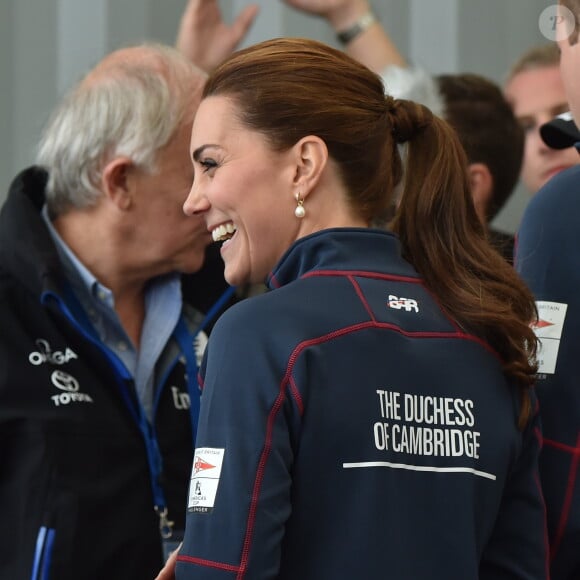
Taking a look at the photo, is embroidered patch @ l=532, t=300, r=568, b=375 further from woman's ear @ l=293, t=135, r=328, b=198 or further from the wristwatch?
the wristwatch

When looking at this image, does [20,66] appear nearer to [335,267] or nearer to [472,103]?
[472,103]

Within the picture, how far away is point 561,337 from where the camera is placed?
1665mm

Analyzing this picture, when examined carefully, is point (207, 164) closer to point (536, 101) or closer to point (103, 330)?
point (103, 330)

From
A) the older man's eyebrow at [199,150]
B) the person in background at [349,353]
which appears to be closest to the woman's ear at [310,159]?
the person in background at [349,353]

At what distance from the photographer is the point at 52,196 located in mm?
2447

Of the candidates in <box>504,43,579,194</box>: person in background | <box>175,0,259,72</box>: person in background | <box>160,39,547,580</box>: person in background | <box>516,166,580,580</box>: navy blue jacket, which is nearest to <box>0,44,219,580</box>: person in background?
<box>175,0,259,72</box>: person in background

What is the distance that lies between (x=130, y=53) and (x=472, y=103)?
34.5 inches

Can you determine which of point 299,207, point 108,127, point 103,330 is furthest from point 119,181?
point 299,207

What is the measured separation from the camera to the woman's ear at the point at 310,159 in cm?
160

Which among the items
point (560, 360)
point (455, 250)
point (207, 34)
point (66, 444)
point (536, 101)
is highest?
point (207, 34)

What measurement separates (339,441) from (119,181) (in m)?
1.15

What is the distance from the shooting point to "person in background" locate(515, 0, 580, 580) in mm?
1641

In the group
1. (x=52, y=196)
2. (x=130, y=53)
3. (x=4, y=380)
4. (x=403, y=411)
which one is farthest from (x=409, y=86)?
(x=403, y=411)

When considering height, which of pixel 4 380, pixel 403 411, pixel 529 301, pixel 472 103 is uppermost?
pixel 472 103
